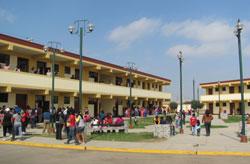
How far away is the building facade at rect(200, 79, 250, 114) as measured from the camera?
61.5 m

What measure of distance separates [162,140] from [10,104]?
1623 cm

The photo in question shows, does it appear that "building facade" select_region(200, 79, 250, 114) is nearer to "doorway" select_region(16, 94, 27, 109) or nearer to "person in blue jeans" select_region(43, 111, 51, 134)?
"doorway" select_region(16, 94, 27, 109)

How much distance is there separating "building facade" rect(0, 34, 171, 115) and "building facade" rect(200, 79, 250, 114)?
21430 mm

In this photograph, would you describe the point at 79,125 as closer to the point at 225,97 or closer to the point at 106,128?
the point at 106,128

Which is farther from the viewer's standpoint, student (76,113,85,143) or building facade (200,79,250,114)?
building facade (200,79,250,114)

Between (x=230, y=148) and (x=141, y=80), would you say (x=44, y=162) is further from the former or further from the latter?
(x=141, y=80)

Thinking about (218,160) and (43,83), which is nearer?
(218,160)

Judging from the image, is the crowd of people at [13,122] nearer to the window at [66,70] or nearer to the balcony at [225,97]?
the window at [66,70]

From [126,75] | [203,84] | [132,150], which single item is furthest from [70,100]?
[203,84]

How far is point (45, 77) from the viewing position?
102ft

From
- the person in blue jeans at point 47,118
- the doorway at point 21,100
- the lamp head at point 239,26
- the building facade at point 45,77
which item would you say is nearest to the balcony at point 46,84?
the building facade at point 45,77

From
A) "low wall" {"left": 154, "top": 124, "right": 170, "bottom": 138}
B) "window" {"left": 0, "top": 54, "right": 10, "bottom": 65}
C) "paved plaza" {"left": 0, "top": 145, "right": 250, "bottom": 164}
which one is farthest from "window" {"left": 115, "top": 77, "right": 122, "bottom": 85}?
"paved plaza" {"left": 0, "top": 145, "right": 250, "bottom": 164}

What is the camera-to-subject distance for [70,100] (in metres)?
38.5

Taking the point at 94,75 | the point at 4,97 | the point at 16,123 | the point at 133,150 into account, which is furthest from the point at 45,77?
the point at 133,150
